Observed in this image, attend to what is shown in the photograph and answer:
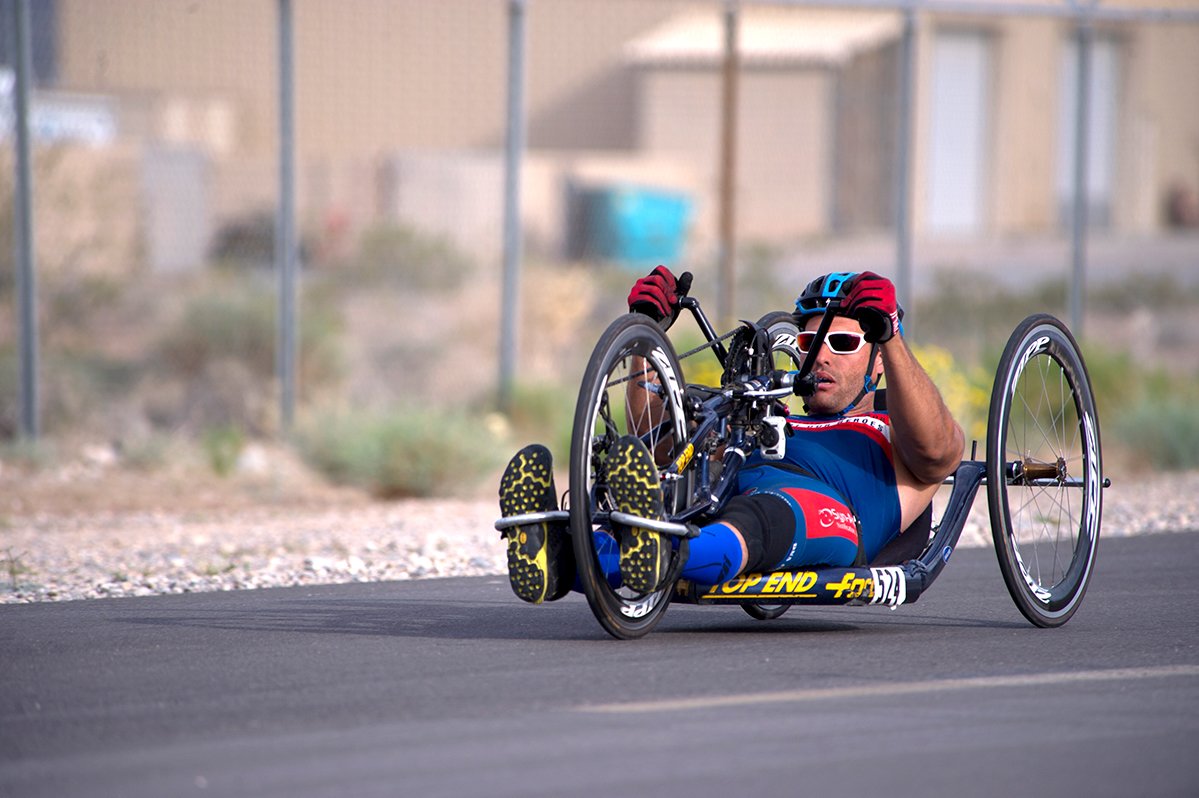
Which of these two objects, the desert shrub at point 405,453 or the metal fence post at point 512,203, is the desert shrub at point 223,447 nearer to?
the desert shrub at point 405,453

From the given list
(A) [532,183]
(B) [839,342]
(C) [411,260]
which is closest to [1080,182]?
(C) [411,260]

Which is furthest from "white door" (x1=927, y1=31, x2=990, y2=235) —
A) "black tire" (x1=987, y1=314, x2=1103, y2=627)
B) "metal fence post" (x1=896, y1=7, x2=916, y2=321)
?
"black tire" (x1=987, y1=314, x2=1103, y2=627)

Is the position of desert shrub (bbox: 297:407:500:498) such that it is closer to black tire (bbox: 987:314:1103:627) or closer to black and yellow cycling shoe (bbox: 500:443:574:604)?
black tire (bbox: 987:314:1103:627)

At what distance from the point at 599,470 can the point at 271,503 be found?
642 cm

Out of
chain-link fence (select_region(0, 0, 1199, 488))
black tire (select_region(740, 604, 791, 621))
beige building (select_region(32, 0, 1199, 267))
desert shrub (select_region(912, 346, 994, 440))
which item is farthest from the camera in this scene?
beige building (select_region(32, 0, 1199, 267))

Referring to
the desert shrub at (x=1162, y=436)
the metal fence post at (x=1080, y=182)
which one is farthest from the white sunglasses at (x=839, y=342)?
the metal fence post at (x=1080, y=182)

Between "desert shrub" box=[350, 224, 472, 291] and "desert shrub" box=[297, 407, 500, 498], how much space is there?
6.98m

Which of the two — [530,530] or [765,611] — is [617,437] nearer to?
[530,530]

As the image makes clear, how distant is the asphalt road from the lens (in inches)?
161

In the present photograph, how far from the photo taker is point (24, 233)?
39.4 ft

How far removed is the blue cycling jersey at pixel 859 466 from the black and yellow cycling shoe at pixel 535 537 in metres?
0.77

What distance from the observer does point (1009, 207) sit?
111 feet

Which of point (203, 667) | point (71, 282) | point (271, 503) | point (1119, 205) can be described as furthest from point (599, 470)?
point (1119, 205)

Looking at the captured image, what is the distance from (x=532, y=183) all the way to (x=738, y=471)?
25038 millimetres
